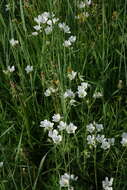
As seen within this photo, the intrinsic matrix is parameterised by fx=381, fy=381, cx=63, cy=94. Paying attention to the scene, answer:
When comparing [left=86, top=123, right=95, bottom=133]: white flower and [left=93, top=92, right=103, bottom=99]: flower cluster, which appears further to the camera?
[left=93, top=92, right=103, bottom=99]: flower cluster

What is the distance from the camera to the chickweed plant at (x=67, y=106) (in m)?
1.60

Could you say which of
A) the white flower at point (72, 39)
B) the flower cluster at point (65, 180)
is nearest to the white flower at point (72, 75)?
the white flower at point (72, 39)

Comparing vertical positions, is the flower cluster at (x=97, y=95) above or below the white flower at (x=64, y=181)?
above

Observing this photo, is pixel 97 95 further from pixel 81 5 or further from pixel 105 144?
pixel 81 5

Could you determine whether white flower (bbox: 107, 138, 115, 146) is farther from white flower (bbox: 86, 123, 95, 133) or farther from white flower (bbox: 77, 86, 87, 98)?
white flower (bbox: 77, 86, 87, 98)

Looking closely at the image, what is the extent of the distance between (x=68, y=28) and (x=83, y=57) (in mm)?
178

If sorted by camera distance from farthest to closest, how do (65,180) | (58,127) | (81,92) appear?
(81,92) → (58,127) → (65,180)

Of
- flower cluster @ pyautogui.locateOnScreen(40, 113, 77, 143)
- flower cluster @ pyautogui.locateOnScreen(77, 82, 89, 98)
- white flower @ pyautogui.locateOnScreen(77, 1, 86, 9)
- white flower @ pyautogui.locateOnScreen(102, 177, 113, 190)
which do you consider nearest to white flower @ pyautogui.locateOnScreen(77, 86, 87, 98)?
flower cluster @ pyautogui.locateOnScreen(77, 82, 89, 98)

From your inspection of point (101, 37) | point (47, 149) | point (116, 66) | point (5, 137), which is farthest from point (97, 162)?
point (101, 37)

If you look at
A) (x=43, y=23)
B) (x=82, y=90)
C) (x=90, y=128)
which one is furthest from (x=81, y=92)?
(x=43, y=23)

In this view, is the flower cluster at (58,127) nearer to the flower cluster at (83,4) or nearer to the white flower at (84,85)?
the white flower at (84,85)

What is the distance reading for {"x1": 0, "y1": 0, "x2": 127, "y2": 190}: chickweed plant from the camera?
5.24 ft

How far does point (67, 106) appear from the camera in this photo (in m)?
1.77

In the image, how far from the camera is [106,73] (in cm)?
192
